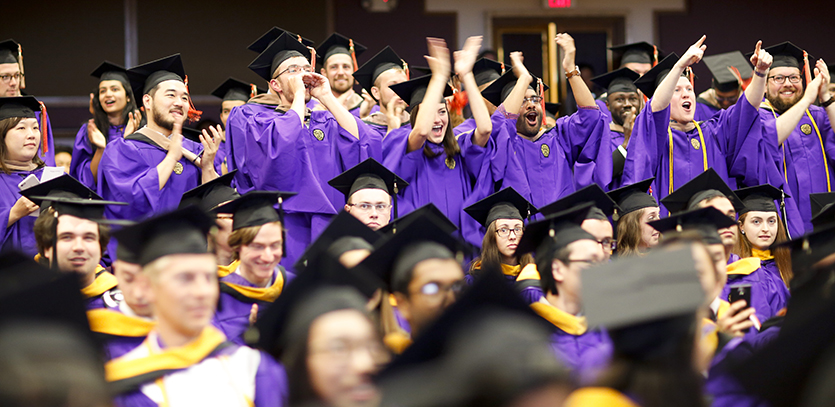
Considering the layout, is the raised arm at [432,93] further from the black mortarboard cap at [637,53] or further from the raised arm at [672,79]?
the black mortarboard cap at [637,53]

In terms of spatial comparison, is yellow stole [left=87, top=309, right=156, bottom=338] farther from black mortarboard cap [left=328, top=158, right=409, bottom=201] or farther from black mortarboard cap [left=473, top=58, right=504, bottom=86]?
black mortarboard cap [left=473, top=58, right=504, bottom=86]

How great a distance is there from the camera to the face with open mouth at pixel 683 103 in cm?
568

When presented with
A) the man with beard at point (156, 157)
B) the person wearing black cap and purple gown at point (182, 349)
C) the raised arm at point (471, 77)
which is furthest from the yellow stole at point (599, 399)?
the man with beard at point (156, 157)

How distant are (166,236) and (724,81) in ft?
18.5

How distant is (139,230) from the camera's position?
2.59 m

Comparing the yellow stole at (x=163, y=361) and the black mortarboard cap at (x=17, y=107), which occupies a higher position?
the black mortarboard cap at (x=17, y=107)

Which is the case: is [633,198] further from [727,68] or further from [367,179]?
[727,68]

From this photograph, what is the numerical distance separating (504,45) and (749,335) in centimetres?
688

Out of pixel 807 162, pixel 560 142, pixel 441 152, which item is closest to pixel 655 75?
pixel 560 142

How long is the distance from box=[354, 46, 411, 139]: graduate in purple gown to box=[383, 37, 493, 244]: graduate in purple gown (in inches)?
20.4

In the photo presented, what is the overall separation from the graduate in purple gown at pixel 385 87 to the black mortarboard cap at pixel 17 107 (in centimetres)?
232

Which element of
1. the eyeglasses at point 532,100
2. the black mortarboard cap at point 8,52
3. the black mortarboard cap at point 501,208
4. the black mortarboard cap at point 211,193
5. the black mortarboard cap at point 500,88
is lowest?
the black mortarboard cap at point 501,208

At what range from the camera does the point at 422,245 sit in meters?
2.98

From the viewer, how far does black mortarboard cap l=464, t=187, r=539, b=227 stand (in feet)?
15.9
